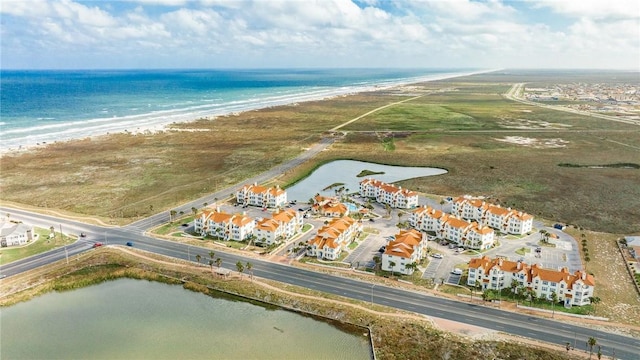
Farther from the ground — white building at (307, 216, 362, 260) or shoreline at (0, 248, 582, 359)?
white building at (307, 216, 362, 260)

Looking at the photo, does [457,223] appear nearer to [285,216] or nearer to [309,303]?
[285,216]

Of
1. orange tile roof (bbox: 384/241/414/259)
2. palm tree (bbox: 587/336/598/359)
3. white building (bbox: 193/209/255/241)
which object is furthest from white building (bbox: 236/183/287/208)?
palm tree (bbox: 587/336/598/359)

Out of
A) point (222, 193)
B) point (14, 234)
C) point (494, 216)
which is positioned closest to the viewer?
point (14, 234)

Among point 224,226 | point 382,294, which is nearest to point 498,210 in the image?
point 382,294

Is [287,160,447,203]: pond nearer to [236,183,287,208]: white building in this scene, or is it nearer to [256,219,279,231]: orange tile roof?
[236,183,287,208]: white building

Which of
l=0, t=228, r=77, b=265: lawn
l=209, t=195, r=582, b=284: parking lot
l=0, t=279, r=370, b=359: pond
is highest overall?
l=0, t=228, r=77, b=265: lawn

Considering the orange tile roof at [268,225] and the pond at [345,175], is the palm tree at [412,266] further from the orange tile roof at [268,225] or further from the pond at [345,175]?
the pond at [345,175]
